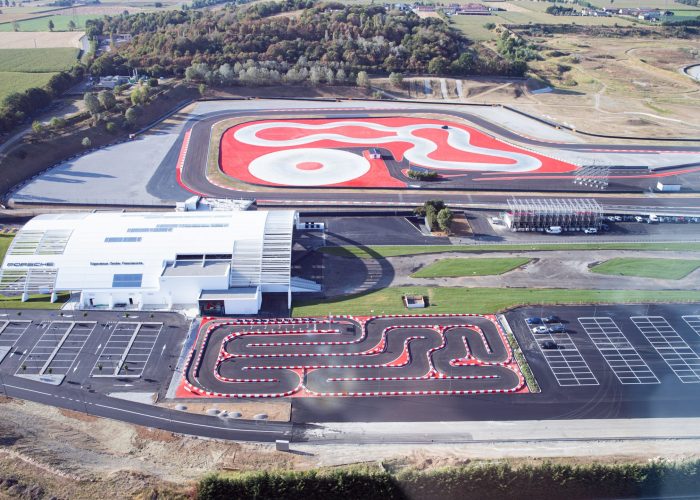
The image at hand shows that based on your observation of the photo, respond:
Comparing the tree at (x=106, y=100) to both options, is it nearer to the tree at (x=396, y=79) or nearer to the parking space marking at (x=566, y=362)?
the tree at (x=396, y=79)

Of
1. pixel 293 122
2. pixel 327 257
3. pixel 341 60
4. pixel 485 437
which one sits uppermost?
pixel 341 60

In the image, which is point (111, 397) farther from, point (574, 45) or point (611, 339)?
point (574, 45)

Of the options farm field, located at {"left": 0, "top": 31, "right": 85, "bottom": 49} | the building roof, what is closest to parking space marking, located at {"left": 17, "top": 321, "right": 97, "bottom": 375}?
the building roof

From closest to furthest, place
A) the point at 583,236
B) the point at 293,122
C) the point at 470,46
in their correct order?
the point at 583,236
the point at 293,122
the point at 470,46

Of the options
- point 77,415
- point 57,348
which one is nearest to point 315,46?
point 57,348

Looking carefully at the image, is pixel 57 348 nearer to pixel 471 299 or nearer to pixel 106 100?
pixel 471 299

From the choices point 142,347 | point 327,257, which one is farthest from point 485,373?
point 142,347

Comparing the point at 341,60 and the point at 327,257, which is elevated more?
the point at 341,60

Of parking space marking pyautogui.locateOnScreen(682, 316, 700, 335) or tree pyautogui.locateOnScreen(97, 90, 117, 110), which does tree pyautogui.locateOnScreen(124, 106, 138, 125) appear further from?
parking space marking pyautogui.locateOnScreen(682, 316, 700, 335)

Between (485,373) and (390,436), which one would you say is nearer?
(390,436)
